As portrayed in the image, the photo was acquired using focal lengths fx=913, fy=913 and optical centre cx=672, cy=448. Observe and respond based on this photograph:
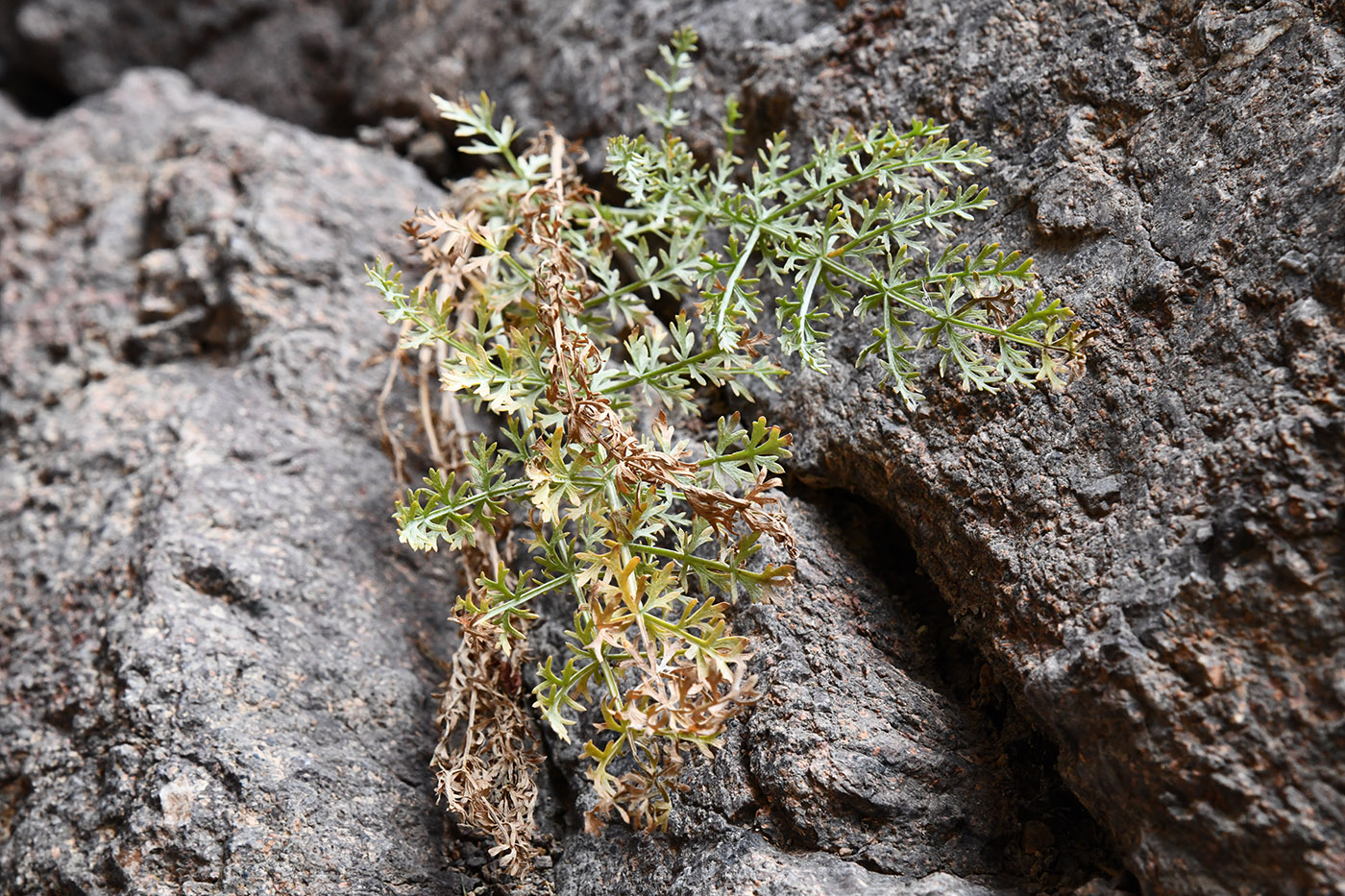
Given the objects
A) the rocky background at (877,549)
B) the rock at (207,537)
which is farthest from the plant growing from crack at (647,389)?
the rock at (207,537)

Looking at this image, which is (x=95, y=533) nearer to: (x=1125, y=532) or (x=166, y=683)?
(x=166, y=683)

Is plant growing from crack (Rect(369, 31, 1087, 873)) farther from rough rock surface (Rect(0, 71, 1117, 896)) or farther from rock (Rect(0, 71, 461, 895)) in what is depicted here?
rock (Rect(0, 71, 461, 895))

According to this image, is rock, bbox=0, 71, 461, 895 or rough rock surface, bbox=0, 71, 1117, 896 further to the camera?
rock, bbox=0, 71, 461, 895

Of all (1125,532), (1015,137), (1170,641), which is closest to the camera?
(1170,641)

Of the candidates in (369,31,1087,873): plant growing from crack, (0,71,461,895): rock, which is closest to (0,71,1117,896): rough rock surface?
(0,71,461,895): rock

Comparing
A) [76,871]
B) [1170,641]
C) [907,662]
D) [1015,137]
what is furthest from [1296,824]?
[76,871]

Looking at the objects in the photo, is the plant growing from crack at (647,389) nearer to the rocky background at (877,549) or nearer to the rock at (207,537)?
the rocky background at (877,549)

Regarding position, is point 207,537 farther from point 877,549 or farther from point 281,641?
point 877,549
